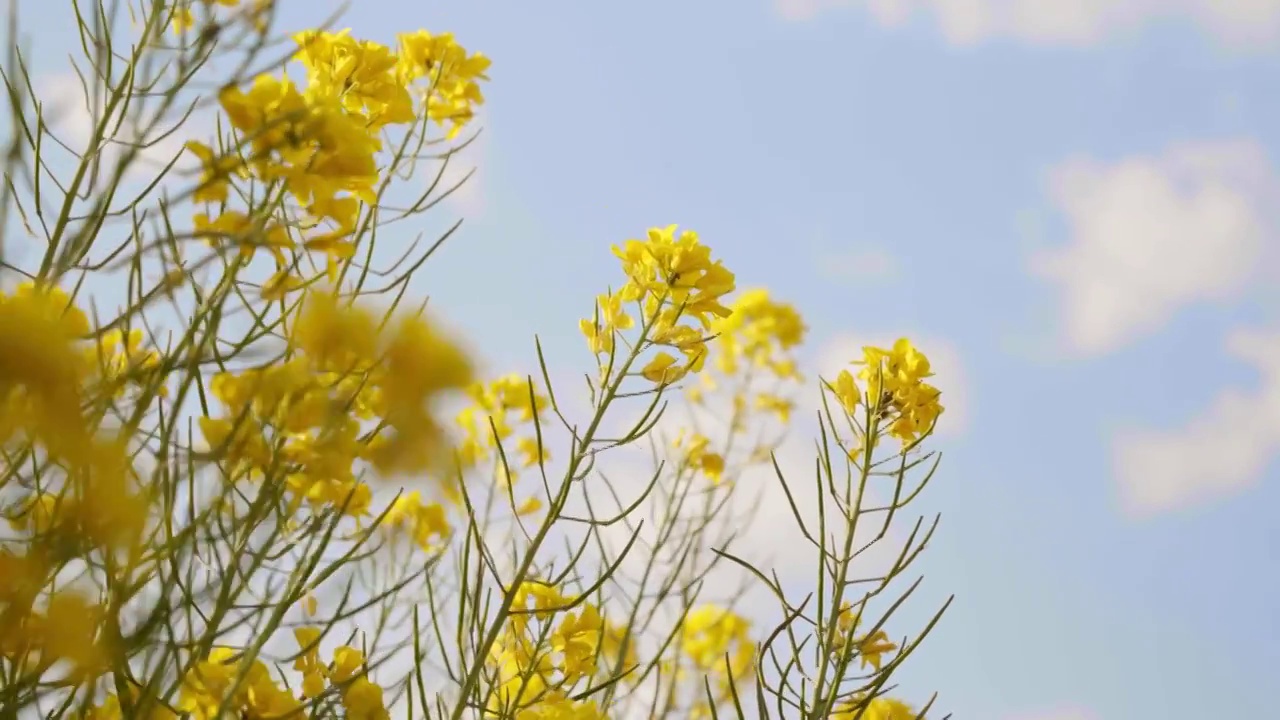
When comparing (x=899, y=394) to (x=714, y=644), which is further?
(x=714, y=644)

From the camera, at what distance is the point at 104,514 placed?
1.75 feet

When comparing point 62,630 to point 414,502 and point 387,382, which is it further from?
point 414,502

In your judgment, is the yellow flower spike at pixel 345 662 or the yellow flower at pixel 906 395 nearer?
the yellow flower spike at pixel 345 662

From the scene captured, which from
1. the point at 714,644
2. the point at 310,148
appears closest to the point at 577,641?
the point at 310,148

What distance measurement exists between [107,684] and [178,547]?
5.5 inches

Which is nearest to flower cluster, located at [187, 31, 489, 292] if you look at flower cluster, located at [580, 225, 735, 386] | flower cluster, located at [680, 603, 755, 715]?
flower cluster, located at [580, 225, 735, 386]

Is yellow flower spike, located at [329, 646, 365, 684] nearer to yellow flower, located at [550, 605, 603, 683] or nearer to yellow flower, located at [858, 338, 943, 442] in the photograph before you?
yellow flower, located at [550, 605, 603, 683]

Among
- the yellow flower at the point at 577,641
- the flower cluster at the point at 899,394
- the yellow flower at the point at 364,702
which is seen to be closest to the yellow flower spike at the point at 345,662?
the yellow flower at the point at 364,702

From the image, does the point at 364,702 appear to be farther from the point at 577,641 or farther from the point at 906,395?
the point at 906,395

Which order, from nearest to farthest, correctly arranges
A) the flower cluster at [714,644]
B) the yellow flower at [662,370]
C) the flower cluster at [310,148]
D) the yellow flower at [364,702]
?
1. the flower cluster at [310,148]
2. the yellow flower at [364,702]
3. the yellow flower at [662,370]
4. the flower cluster at [714,644]

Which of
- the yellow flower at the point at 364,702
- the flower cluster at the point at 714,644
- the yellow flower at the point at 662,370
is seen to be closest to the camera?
the yellow flower at the point at 364,702

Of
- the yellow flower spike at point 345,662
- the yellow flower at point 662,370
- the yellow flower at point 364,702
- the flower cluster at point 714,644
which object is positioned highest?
the flower cluster at point 714,644

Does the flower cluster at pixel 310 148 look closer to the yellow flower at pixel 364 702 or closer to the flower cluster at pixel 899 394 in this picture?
the yellow flower at pixel 364 702

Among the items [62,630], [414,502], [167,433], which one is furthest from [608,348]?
[414,502]
